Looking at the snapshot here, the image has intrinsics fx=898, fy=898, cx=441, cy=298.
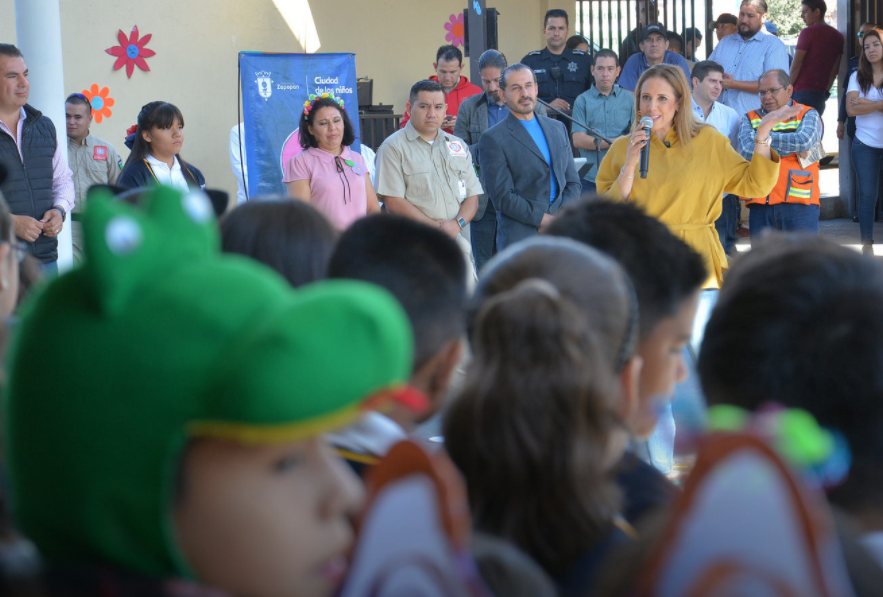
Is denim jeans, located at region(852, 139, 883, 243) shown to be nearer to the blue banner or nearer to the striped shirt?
the striped shirt

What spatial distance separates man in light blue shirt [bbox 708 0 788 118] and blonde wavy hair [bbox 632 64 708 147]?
Result: 3.69 m

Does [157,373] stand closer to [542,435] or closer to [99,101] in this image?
[542,435]

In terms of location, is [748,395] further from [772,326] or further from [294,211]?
[294,211]

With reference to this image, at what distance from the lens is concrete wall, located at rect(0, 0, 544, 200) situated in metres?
7.61

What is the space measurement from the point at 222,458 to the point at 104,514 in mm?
92

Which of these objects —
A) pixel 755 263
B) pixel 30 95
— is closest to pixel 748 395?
pixel 755 263

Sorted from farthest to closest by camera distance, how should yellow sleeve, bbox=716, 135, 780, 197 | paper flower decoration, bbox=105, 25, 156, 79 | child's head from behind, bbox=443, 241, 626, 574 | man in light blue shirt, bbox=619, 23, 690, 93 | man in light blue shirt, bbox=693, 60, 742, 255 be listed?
paper flower decoration, bbox=105, 25, 156, 79
man in light blue shirt, bbox=619, 23, 690, 93
man in light blue shirt, bbox=693, 60, 742, 255
yellow sleeve, bbox=716, 135, 780, 197
child's head from behind, bbox=443, 241, 626, 574

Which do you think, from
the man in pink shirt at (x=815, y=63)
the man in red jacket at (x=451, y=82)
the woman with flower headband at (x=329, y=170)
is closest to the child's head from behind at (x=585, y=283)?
the woman with flower headband at (x=329, y=170)

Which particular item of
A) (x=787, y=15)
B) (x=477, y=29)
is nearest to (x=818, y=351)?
(x=477, y=29)

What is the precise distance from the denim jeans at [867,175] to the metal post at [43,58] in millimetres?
5965

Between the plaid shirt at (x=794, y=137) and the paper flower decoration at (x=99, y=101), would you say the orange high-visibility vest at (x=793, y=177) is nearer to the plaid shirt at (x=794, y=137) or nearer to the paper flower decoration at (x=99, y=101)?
the plaid shirt at (x=794, y=137)

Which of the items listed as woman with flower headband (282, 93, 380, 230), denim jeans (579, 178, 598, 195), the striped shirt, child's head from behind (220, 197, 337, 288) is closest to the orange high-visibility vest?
denim jeans (579, 178, 598, 195)

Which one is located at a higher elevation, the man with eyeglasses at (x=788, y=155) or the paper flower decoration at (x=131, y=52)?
the paper flower decoration at (x=131, y=52)

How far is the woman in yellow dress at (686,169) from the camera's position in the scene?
11.9 ft
